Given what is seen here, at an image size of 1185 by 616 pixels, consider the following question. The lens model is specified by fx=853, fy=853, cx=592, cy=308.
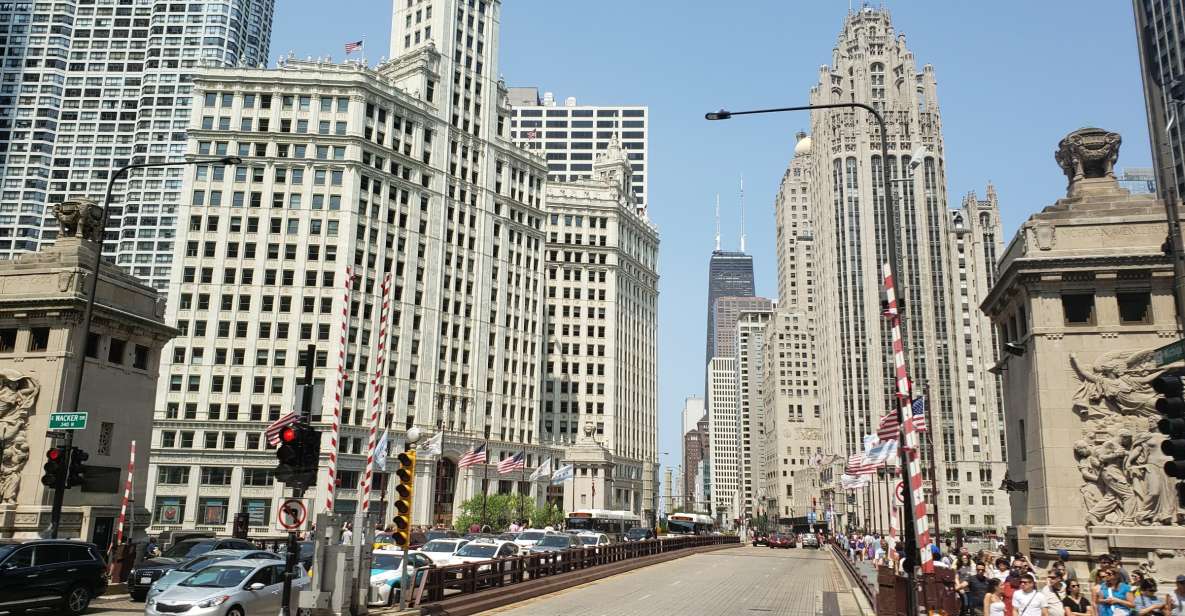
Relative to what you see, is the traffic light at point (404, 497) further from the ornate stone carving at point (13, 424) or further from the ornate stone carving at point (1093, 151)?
the ornate stone carving at point (1093, 151)

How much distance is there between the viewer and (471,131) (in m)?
107

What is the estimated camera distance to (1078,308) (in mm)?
31859

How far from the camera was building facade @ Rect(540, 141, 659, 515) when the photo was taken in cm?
13212

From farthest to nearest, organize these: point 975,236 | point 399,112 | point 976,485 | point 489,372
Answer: point 975,236 → point 976,485 → point 489,372 → point 399,112

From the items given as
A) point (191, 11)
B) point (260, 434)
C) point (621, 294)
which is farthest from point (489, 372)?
point (191, 11)

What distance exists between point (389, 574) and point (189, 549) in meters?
7.70

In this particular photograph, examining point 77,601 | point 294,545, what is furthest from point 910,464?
point 77,601

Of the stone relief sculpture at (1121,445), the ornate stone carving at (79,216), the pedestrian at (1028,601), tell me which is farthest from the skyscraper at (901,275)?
the pedestrian at (1028,601)

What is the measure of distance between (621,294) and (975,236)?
67.9 metres

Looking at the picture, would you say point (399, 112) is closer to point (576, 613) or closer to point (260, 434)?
point (260, 434)

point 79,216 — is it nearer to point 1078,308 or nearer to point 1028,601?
point 1028,601

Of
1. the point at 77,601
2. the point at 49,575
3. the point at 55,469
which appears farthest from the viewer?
the point at 55,469

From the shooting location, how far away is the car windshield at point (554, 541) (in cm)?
4309

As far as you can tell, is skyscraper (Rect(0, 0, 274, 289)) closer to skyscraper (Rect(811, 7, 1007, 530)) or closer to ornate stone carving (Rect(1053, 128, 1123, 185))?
skyscraper (Rect(811, 7, 1007, 530))
